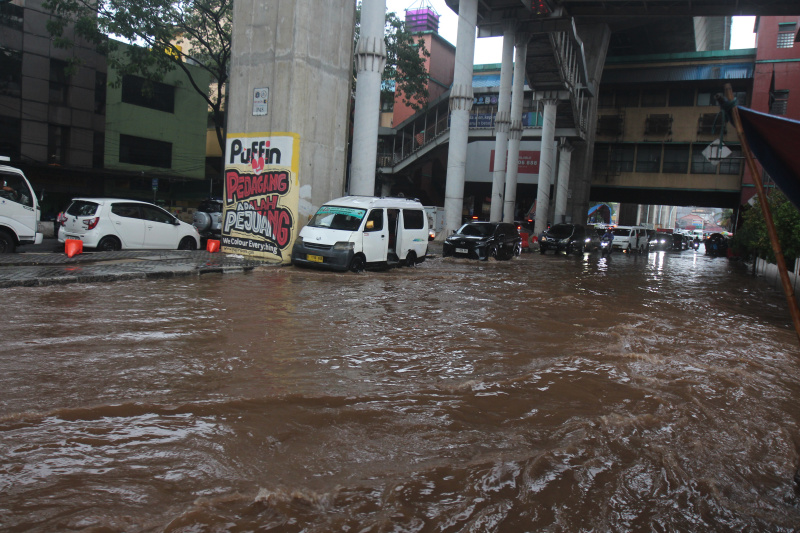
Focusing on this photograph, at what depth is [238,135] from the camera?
52.1ft

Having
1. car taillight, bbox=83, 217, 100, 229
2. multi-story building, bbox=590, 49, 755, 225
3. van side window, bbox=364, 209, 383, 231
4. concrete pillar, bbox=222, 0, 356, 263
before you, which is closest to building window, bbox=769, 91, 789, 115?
multi-story building, bbox=590, 49, 755, 225

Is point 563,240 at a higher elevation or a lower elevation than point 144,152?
lower

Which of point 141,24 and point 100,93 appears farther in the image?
point 100,93

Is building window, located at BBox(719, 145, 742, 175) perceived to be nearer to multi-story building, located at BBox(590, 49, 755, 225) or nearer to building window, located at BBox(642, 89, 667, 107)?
multi-story building, located at BBox(590, 49, 755, 225)

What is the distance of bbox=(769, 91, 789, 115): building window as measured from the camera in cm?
3703

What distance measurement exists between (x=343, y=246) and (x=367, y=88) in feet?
18.7

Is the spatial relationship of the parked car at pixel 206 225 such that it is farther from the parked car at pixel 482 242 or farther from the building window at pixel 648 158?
the building window at pixel 648 158

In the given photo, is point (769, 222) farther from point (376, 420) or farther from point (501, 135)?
point (501, 135)

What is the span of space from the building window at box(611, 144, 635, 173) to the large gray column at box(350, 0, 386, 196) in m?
33.0

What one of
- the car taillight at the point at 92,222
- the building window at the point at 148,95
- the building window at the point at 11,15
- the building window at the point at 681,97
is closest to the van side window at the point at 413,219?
the car taillight at the point at 92,222

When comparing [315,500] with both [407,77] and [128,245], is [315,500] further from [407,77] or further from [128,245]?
[407,77]

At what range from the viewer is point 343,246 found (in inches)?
543

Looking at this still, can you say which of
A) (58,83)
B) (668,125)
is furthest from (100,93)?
(668,125)

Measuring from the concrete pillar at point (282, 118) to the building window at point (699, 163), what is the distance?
34517mm
